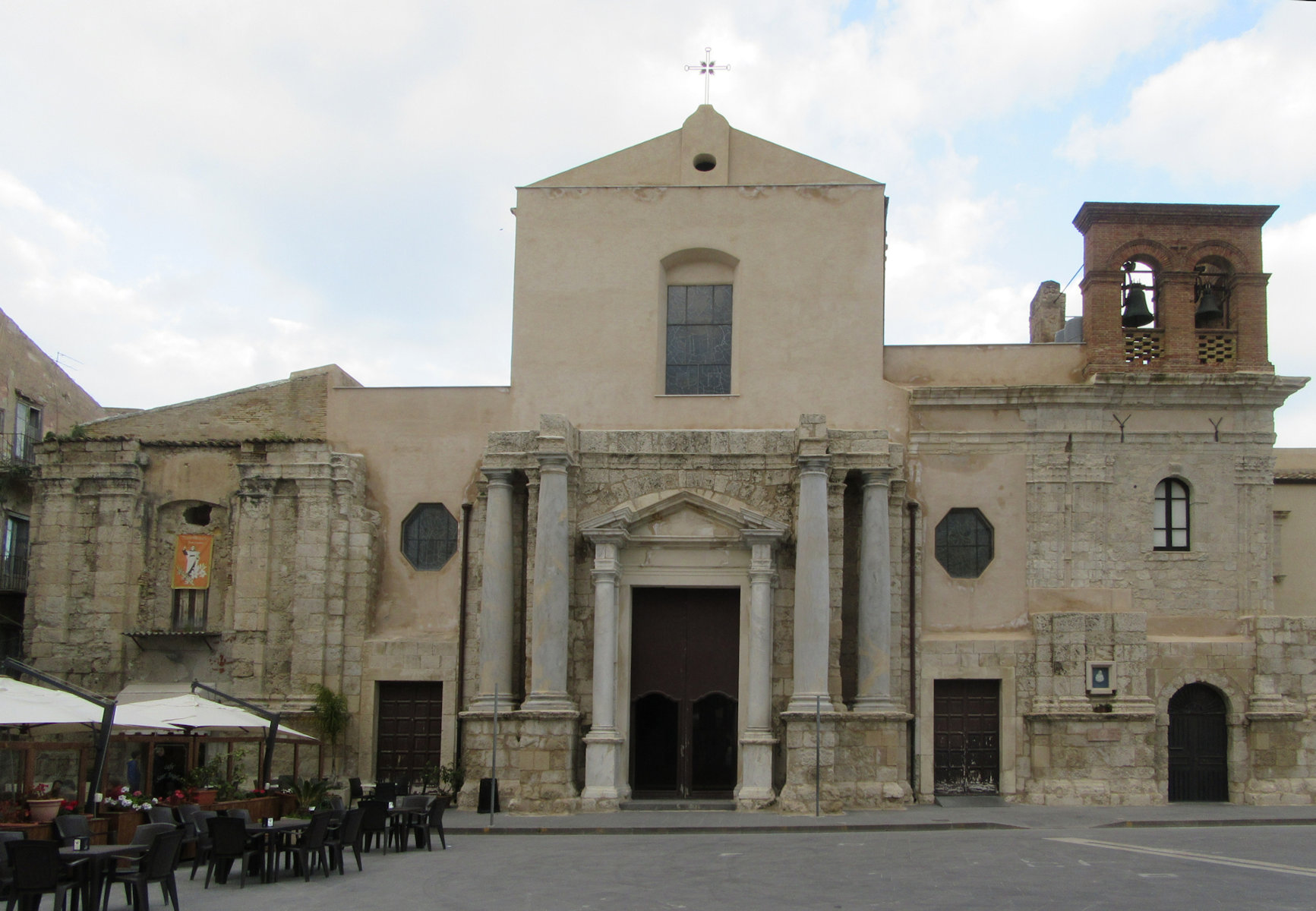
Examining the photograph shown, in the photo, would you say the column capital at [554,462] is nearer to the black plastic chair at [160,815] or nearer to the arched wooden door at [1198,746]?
the black plastic chair at [160,815]

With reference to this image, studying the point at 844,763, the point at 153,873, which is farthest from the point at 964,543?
the point at 153,873

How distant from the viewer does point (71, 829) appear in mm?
15891

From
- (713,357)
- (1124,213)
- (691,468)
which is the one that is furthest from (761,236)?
(1124,213)

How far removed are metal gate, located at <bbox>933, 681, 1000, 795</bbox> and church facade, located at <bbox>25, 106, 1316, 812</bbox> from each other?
6cm

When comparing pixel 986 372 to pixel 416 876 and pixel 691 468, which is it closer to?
pixel 691 468

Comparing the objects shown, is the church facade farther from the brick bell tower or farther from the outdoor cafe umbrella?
the outdoor cafe umbrella

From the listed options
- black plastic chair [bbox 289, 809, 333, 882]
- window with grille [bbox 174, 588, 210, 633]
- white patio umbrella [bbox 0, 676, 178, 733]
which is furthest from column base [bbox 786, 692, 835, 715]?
white patio umbrella [bbox 0, 676, 178, 733]

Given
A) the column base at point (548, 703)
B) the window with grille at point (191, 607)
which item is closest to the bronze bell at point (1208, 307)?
the column base at point (548, 703)

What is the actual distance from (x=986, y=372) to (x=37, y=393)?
22279mm

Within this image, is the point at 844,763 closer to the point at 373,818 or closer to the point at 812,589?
the point at 812,589

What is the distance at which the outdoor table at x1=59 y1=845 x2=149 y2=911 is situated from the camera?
13484 millimetres

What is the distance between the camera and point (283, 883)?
652 inches

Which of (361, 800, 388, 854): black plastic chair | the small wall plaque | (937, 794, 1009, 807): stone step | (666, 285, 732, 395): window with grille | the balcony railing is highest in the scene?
(666, 285, 732, 395): window with grille

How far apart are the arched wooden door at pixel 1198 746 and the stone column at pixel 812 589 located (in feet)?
21.8
